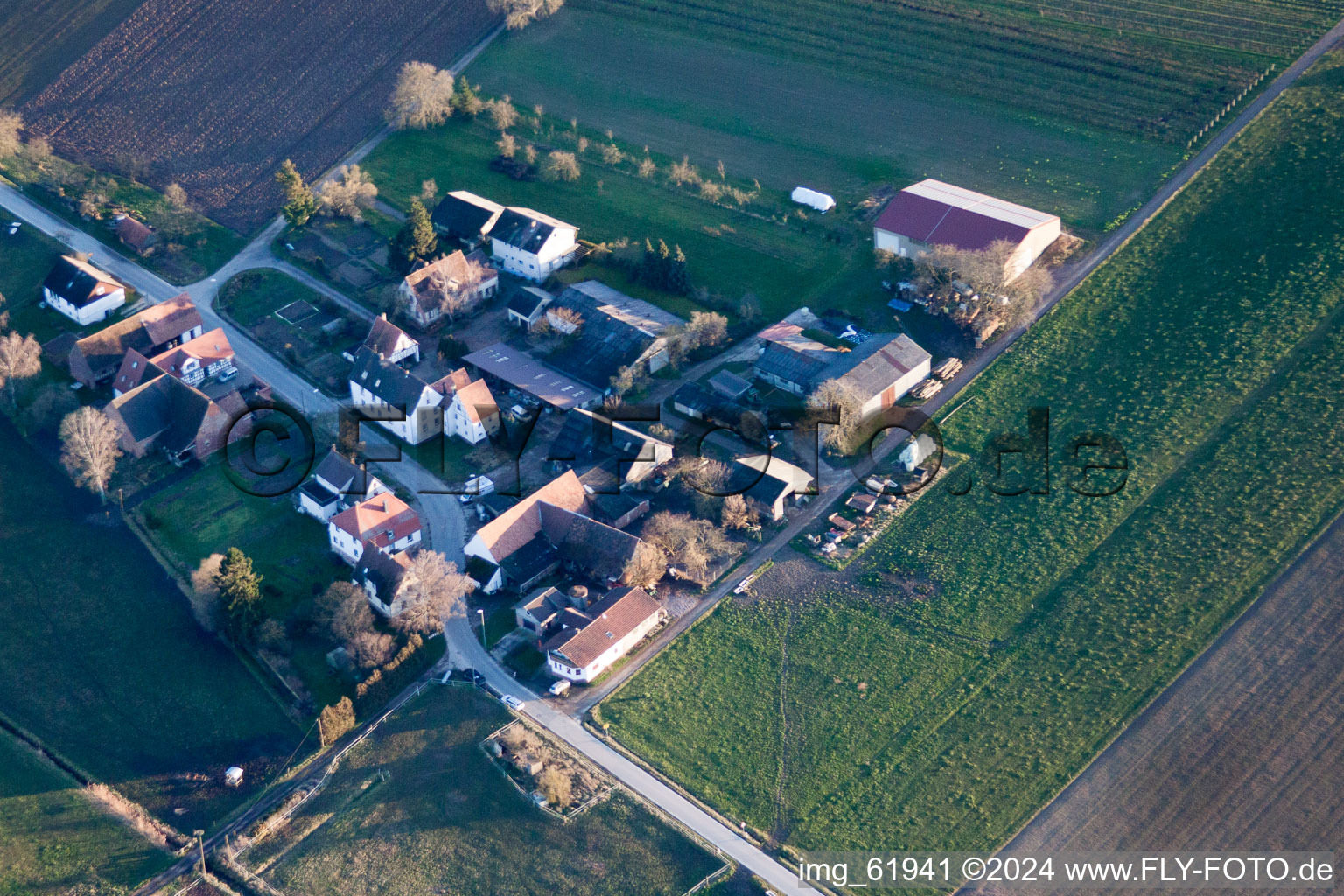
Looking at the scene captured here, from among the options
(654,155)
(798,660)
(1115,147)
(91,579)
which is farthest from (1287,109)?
(91,579)

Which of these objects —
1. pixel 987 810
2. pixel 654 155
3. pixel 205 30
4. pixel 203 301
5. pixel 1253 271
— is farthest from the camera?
pixel 205 30

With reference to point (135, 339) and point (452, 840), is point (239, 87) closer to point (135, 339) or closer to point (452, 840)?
point (135, 339)

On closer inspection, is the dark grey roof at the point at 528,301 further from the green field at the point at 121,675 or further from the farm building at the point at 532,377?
the green field at the point at 121,675

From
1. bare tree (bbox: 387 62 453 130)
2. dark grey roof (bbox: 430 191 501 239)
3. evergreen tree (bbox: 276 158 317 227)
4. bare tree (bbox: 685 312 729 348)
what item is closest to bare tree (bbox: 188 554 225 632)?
bare tree (bbox: 685 312 729 348)

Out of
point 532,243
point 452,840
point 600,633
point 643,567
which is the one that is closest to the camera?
point 452,840

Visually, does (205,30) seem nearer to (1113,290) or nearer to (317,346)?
(317,346)

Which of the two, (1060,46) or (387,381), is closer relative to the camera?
(387,381)

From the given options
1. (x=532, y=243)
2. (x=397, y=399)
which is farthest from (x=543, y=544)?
(x=532, y=243)

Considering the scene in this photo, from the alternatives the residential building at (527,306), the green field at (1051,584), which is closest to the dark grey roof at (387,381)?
the residential building at (527,306)
